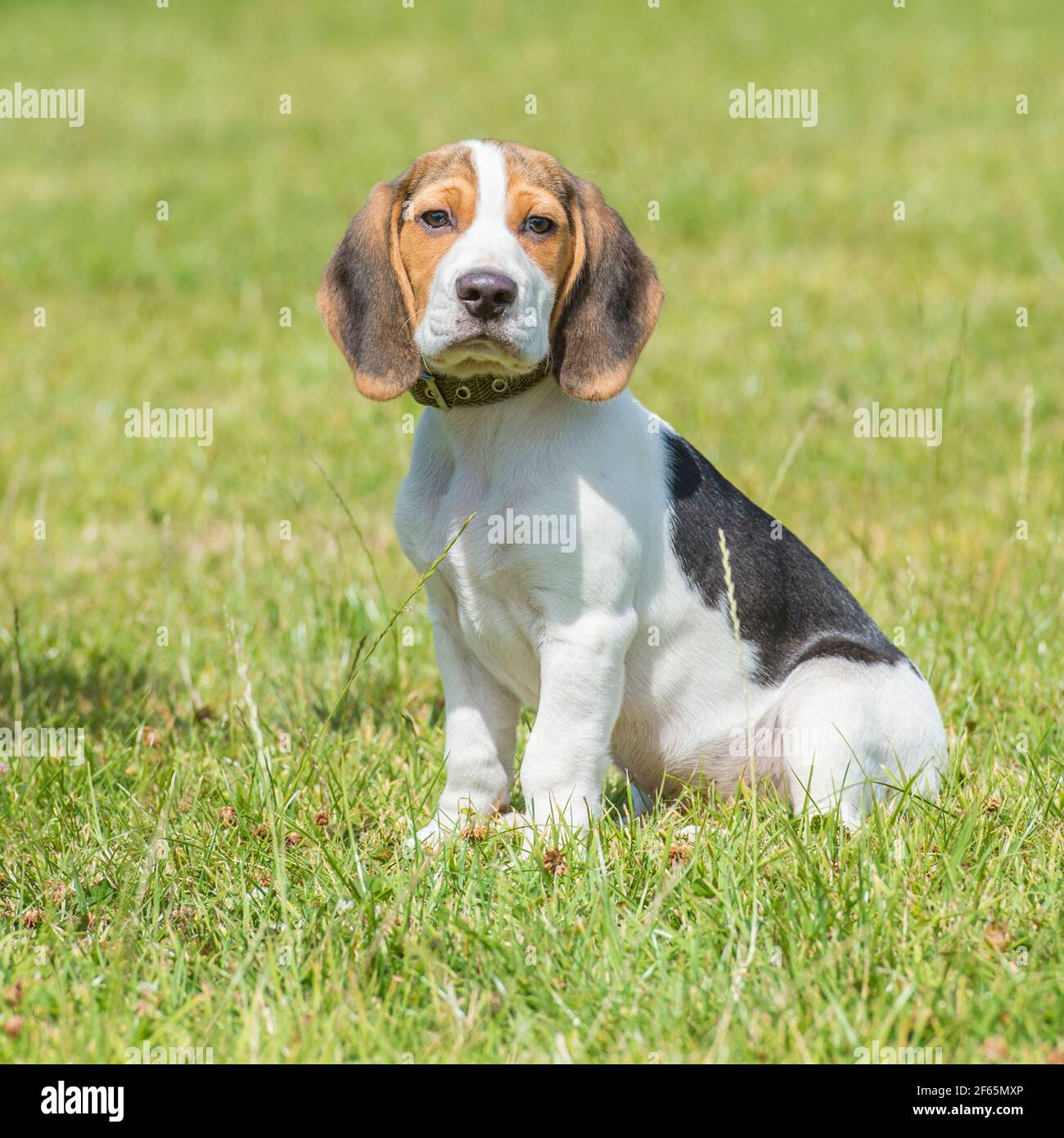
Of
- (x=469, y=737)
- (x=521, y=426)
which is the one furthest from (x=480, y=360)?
(x=469, y=737)

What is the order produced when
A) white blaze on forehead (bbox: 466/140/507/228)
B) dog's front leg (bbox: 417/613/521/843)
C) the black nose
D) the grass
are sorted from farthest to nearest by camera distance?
dog's front leg (bbox: 417/613/521/843), white blaze on forehead (bbox: 466/140/507/228), the black nose, the grass

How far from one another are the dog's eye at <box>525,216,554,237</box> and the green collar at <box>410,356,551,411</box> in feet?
1.07

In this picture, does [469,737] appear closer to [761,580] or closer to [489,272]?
[761,580]

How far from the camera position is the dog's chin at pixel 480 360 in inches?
136

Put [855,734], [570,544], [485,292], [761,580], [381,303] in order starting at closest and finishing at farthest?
[485,292] → [570,544] → [381,303] → [855,734] → [761,580]

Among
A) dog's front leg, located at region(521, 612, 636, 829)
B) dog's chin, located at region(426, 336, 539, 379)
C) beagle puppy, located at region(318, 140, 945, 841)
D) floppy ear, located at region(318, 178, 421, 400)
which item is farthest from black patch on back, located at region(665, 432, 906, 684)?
floppy ear, located at region(318, 178, 421, 400)

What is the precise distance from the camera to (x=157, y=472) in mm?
7676

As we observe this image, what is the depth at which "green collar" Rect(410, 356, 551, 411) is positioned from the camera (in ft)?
12.2

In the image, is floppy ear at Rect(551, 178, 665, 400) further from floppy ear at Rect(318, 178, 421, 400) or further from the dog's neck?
floppy ear at Rect(318, 178, 421, 400)

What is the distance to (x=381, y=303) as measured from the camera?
3744 mm

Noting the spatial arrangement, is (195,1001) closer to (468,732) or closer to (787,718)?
(468,732)

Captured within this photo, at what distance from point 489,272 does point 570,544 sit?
2.42 feet

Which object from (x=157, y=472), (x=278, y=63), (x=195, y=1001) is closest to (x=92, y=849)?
(x=195, y=1001)

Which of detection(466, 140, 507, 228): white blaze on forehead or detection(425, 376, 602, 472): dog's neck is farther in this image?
detection(425, 376, 602, 472): dog's neck
